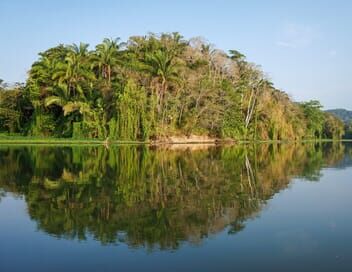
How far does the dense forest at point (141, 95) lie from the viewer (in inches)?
2012

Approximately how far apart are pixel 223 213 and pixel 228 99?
52.5 metres

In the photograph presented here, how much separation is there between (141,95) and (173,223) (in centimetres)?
3924

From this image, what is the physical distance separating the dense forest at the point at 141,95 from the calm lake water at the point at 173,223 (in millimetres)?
31560

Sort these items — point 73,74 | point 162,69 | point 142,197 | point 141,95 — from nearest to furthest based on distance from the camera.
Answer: point 142,197, point 141,95, point 162,69, point 73,74

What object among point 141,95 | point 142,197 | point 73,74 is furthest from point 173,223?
point 73,74

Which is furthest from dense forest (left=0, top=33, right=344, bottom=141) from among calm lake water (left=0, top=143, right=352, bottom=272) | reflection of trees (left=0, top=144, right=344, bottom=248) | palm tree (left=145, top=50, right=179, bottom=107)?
calm lake water (left=0, top=143, right=352, bottom=272)

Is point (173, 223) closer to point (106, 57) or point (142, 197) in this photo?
point (142, 197)

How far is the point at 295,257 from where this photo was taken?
8.21m

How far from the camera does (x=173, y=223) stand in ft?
35.0

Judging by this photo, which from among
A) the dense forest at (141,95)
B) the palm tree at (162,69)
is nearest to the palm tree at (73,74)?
the dense forest at (141,95)

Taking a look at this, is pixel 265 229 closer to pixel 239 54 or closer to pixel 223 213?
pixel 223 213

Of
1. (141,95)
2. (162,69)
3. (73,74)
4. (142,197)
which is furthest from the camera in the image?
(73,74)

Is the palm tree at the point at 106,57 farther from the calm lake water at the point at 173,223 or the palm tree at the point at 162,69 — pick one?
the calm lake water at the point at 173,223

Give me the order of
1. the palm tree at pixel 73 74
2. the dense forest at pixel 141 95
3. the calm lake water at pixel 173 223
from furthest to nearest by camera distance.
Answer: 1. the palm tree at pixel 73 74
2. the dense forest at pixel 141 95
3. the calm lake water at pixel 173 223
